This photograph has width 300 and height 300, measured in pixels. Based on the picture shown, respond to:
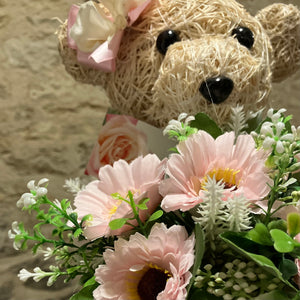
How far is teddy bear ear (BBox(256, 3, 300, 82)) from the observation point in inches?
31.4

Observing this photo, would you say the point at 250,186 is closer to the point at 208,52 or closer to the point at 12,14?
the point at 208,52

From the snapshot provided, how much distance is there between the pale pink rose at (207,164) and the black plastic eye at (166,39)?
266 millimetres

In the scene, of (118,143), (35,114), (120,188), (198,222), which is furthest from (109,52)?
(35,114)

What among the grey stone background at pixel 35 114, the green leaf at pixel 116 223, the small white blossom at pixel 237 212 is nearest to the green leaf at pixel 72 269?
the green leaf at pixel 116 223

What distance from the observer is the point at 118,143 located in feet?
2.66

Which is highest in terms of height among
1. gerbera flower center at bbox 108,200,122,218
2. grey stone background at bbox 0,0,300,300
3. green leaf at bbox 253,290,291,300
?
green leaf at bbox 253,290,291,300

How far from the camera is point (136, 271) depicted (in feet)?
1.59

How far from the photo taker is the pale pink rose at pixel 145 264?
1.49ft

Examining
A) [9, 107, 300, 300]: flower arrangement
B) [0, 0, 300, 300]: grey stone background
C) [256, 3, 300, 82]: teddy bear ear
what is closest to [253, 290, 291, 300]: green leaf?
[9, 107, 300, 300]: flower arrangement

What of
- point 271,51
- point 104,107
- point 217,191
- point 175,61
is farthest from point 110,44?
point 104,107

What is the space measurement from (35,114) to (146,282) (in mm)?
828

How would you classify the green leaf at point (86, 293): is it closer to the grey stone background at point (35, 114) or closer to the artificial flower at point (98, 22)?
the artificial flower at point (98, 22)

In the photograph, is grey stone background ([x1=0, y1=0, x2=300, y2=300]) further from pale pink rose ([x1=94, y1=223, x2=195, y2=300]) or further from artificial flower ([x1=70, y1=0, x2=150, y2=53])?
pale pink rose ([x1=94, y1=223, x2=195, y2=300])

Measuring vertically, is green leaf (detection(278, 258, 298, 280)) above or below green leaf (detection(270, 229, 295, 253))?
below
